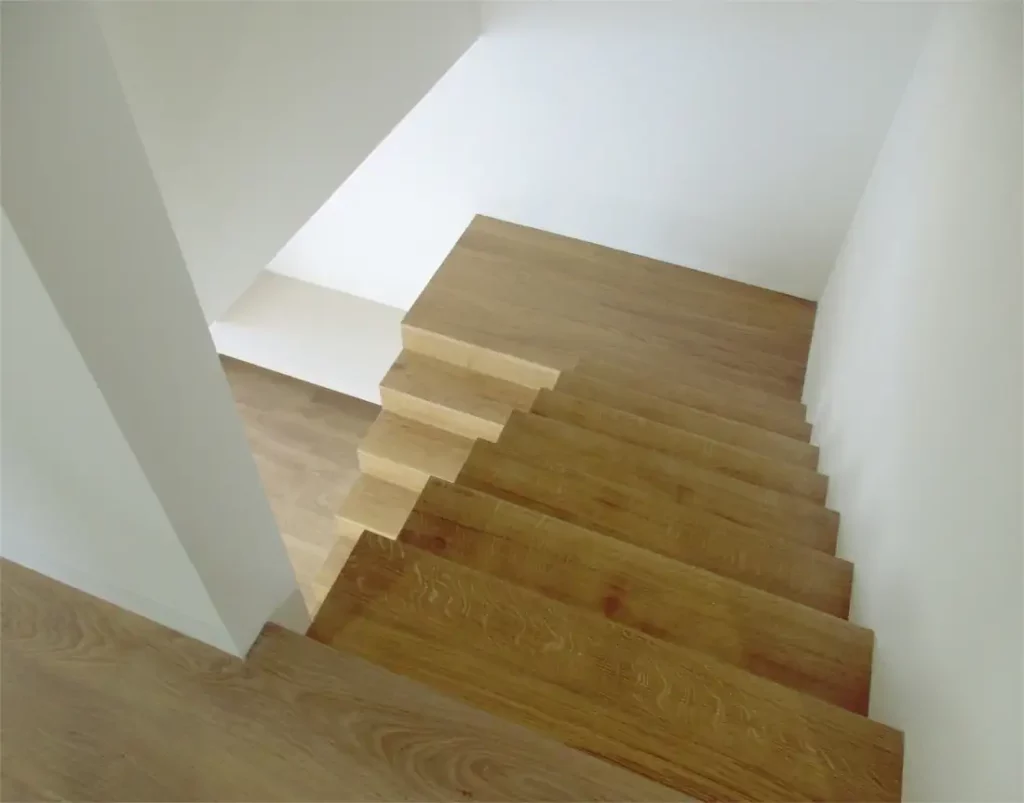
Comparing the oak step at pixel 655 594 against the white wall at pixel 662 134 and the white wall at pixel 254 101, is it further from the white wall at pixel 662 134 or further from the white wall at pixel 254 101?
the white wall at pixel 662 134

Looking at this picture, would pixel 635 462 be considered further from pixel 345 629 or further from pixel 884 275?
pixel 345 629

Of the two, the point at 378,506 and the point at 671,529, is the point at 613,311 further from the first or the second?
the point at 671,529

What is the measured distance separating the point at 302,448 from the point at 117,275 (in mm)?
3795

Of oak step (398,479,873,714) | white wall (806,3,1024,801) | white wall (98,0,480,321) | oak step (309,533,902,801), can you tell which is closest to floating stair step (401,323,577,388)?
white wall (98,0,480,321)

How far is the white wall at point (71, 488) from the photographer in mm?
697

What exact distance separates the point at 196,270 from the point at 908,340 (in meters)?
1.62

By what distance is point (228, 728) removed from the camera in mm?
1090

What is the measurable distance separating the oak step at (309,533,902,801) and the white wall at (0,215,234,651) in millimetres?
306

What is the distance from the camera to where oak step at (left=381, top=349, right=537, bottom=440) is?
312 centimetres

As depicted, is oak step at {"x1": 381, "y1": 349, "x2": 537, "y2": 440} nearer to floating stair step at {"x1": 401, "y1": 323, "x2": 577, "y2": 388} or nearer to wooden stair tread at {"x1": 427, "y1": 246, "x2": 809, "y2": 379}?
floating stair step at {"x1": 401, "y1": 323, "x2": 577, "y2": 388}

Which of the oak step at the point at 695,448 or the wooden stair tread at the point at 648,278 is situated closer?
the oak step at the point at 695,448

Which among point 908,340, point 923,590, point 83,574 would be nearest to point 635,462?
point 908,340

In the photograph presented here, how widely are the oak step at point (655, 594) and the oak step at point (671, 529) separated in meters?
0.22

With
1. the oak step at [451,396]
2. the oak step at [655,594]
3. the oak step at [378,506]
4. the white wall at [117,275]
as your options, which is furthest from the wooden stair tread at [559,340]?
the white wall at [117,275]
